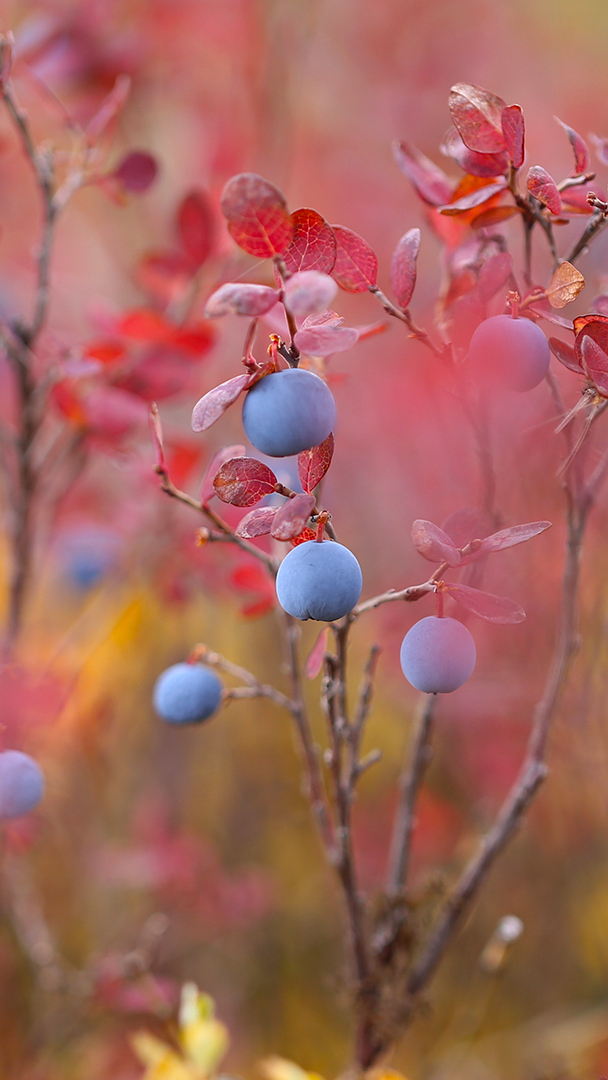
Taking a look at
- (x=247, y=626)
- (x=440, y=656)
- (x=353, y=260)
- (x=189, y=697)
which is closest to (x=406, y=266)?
(x=353, y=260)

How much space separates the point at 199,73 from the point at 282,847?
5.91 ft

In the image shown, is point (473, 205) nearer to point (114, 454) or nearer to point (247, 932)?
point (114, 454)

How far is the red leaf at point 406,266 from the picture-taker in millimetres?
481

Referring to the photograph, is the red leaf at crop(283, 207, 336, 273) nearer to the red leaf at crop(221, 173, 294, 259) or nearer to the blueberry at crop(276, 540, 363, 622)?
the red leaf at crop(221, 173, 294, 259)

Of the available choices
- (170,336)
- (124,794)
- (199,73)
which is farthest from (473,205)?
(199,73)

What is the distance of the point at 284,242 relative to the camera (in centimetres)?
39

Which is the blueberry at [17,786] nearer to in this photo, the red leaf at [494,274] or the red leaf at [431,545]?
the red leaf at [431,545]

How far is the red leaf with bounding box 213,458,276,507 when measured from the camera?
44 centimetres

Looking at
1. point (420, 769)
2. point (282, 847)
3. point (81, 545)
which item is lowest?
point (282, 847)

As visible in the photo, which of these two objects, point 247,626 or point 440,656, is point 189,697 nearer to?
point 440,656

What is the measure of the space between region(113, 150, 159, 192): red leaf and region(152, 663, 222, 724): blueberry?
1.71ft

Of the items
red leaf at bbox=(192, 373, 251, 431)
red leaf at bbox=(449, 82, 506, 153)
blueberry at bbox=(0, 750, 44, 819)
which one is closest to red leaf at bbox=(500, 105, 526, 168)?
red leaf at bbox=(449, 82, 506, 153)

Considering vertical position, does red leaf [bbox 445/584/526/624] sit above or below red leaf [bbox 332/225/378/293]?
below

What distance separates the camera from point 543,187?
1.47 feet
